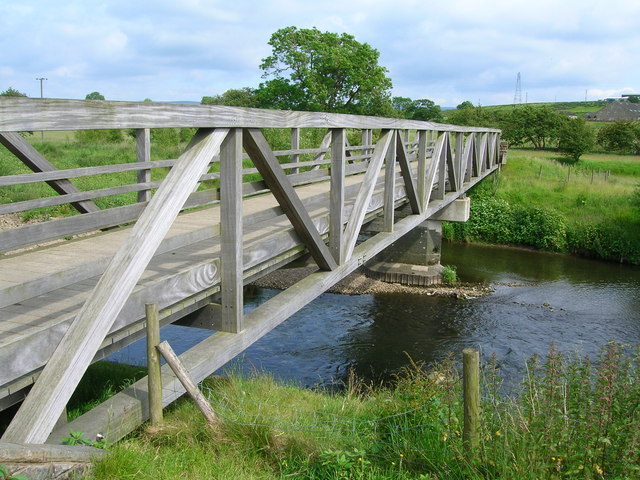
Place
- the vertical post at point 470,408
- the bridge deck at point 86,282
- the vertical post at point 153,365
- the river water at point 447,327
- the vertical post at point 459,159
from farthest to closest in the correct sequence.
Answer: the vertical post at point 459,159 < the river water at point 447,327 < the vertical post at point 153,365 < the vertical post at point 470,408 < the bridge deck at point 86,282

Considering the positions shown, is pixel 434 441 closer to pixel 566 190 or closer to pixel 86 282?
pixel 86 282

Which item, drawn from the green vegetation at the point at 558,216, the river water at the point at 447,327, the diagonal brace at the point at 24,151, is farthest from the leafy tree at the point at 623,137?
the diagonal brace at the point at 24,151

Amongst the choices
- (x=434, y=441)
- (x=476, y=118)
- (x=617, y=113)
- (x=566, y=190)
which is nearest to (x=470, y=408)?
(x=434, y=441)

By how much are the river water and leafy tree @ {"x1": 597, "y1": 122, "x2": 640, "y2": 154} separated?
31.4 metres

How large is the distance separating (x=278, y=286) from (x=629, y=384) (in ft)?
45.6

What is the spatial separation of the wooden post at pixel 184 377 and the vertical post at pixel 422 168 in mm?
7379

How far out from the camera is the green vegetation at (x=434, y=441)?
348 cm

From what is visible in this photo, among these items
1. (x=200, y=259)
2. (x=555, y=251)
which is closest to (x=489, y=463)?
(x=200, y=259)

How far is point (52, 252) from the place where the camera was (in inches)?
233

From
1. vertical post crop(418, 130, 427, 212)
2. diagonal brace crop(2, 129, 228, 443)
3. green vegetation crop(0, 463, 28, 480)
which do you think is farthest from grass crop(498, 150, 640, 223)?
green vegetation crop(0, 463, 28, 480)

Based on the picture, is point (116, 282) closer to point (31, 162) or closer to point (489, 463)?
point (489, 463)

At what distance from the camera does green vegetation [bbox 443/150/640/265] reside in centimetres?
2311

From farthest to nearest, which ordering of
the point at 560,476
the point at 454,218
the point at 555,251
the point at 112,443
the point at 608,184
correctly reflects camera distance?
1. the point at 608,184
2. the point at 555,251
3. the point at 454,218
4. the point at 112,443
5. the point at 560,476

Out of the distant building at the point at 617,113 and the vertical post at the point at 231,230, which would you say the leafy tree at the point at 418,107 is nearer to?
the distant building at the point at 617,113
